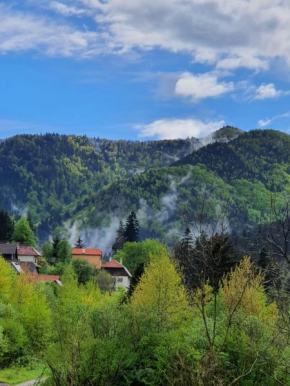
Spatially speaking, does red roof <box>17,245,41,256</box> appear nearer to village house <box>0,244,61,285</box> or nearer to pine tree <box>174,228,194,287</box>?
village house <box>0,244,61,285</box>

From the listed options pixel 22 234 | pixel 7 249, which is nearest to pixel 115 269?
pixel 22 234

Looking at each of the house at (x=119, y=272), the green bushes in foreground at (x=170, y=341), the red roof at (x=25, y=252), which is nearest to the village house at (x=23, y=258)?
the red roof at (x=25, y=252)

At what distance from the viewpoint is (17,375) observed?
3472 cm

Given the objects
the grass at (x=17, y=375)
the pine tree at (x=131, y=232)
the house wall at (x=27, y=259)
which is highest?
the pine tree at (x=131, y=232)

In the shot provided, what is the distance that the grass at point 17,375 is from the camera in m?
33.3

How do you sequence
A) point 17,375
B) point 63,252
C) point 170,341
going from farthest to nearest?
point 63,252, point 17,375, point 170,341

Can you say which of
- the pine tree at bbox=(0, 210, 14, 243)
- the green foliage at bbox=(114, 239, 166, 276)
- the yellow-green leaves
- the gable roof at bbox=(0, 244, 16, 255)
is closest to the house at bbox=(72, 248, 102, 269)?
the green foliage at bbox=(114, 239, 166, 276)

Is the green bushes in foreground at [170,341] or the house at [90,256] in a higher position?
the green bushes in foreground at [170,341]

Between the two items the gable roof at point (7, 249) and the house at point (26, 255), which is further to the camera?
the house at point (26, 255)

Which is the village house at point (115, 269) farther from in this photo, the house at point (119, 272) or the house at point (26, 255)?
the house at point (26, 255)

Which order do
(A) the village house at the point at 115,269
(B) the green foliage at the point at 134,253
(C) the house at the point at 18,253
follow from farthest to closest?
(B) the green foliage at the point at 134,253
(A) the village house at the point at 115,269
(C) the house at the point at 18,253

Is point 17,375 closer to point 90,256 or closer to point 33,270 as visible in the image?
point 33,270

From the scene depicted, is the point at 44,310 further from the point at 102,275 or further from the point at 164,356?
the point at 102,275

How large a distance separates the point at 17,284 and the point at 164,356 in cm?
3122
